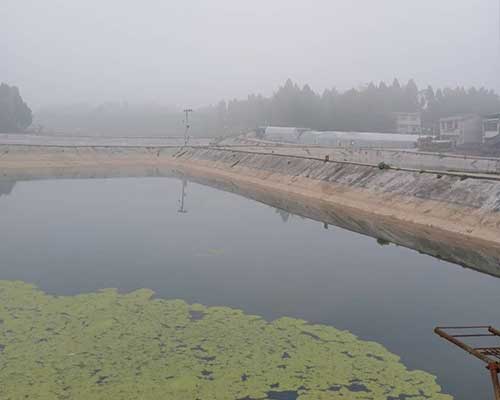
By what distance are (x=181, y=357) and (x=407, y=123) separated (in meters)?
124

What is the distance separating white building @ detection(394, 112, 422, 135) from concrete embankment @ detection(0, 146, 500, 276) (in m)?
65.8

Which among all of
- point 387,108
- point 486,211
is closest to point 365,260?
point 486,211

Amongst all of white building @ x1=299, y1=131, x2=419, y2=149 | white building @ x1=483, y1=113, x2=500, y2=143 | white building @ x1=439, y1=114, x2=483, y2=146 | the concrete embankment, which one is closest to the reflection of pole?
the concrete embankment

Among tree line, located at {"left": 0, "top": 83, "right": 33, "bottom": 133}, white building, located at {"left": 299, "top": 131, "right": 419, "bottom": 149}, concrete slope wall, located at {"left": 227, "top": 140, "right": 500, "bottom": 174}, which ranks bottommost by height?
concrete slope wall, located at {"left": 227, "top": 140, "right": 500, "bottom": 174}

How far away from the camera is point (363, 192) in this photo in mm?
40656

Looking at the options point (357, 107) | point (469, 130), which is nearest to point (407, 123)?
point (357, 107)

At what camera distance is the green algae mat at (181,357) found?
10.8 m

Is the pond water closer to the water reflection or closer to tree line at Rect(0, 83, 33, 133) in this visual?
the water reflection

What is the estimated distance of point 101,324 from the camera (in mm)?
14391

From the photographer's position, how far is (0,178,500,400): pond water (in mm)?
15211

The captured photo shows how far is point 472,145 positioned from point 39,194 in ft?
193

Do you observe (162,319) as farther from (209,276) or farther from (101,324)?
(209,276)

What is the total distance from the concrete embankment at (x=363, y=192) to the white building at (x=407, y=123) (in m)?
65.8

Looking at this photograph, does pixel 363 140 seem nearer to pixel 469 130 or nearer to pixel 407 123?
pixel 469 130
